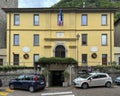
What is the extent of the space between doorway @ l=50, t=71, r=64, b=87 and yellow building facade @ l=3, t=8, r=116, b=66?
8.05 m

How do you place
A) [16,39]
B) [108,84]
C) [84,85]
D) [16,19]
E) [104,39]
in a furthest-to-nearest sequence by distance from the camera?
[16,19]
[16,39]
[104,39]
[108,84]
[84,85]

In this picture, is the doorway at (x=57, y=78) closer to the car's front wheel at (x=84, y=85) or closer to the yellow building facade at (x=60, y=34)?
the yellow building facade at (x=60, y=34)

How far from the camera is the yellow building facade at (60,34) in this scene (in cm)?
5359

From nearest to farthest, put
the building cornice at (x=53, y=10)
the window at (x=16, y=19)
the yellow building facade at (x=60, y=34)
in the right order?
1. the building cornice at (x=53, y=10)
2. the yellow building facade at (x=60, y=34)
3. the window at (x=16, y=19)

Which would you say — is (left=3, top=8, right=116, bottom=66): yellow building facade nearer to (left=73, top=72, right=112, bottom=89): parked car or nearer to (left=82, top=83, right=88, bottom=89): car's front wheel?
(left=73, top=72, right=112, bottom=89): parked car

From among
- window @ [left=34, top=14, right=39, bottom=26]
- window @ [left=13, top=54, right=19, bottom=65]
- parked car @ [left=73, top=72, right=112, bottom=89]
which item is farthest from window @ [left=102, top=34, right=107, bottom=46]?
parked car @ [left=73, top=72, right=112, bottom=89]

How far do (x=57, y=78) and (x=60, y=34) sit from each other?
9.84 meters

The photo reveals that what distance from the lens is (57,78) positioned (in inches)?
1816

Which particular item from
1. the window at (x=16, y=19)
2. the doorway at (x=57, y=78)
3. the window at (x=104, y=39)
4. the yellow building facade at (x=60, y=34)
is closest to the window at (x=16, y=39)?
the yellow building facade at (x=60, y=34)

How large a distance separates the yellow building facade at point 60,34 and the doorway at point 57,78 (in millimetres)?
8047

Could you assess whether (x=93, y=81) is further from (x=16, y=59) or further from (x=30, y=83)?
(x=16, y=59)

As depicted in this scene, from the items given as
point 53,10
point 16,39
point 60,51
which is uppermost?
point 53,10

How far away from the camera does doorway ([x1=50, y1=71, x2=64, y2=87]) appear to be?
45244 millimetres

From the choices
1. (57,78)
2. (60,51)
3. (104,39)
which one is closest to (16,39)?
(60,51)
